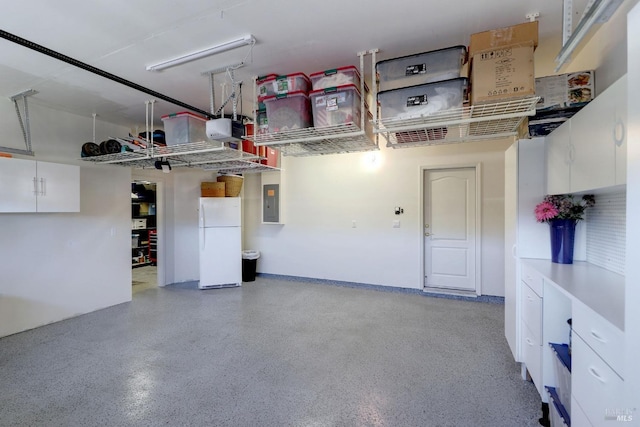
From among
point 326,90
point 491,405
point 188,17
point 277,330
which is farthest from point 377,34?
point 277,330

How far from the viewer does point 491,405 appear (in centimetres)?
205

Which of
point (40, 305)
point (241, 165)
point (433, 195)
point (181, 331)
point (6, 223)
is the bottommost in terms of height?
point (181, 331)

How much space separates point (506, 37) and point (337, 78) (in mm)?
1151

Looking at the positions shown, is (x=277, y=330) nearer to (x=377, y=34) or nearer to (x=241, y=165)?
(x=241, y=165)

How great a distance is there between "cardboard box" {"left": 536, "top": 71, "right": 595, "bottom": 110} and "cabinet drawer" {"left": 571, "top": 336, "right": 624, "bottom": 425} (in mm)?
1661

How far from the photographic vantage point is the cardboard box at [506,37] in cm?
182

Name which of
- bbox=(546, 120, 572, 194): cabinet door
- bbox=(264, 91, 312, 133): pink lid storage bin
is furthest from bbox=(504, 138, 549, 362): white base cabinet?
bbox=(264, 91, 312, 133): pink lid storage bin

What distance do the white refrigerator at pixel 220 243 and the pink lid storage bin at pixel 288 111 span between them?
10.0 ft

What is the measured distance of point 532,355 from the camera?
211 centimetres

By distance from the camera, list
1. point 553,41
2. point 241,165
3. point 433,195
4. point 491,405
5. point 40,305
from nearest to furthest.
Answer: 1. point 491,405
2. point 553,41
3. point 40,305
4. point 241,165
5. point 433,195

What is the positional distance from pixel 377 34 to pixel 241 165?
283 centimetres

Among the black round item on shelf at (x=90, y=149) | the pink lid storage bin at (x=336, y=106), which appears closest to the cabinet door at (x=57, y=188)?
the black round item on shelf at (x=90, y=149)

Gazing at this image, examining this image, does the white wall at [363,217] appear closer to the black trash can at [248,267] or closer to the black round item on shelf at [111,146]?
the black trash can at [248,267]

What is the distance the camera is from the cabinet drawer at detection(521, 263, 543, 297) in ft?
6.49
